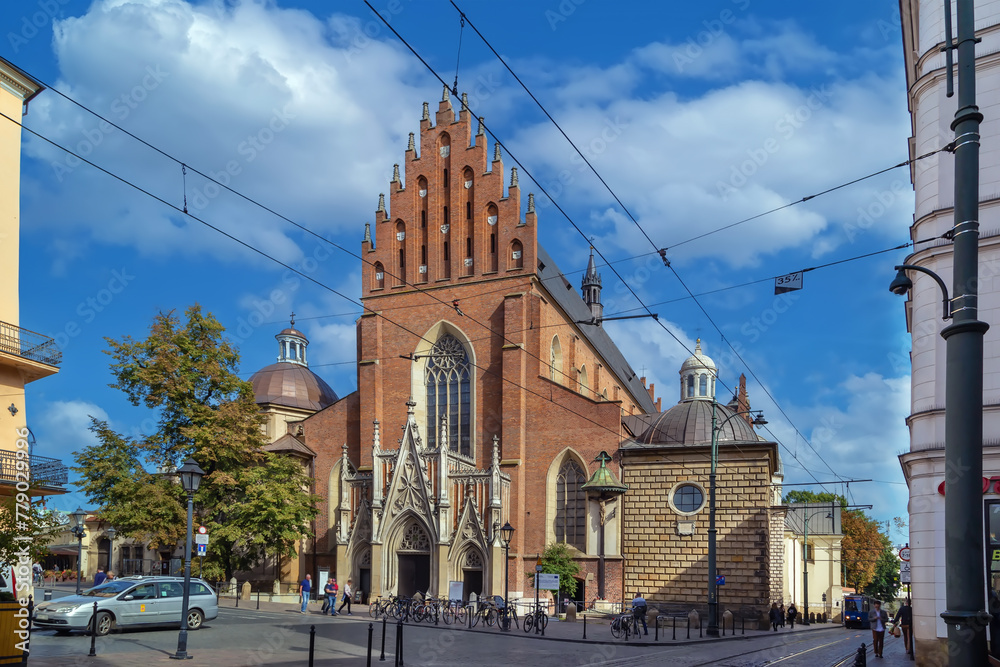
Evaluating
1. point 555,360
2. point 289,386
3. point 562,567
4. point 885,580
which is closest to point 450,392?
point 555,360

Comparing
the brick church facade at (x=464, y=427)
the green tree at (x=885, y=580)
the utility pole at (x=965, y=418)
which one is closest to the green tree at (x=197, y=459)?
the brick church facade at (x=464, y=427)

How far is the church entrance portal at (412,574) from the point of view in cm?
3694

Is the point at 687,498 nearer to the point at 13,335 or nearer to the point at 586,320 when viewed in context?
the point at 586,320

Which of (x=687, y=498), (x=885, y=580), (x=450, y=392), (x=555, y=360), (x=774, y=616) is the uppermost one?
(x=555, y=360)

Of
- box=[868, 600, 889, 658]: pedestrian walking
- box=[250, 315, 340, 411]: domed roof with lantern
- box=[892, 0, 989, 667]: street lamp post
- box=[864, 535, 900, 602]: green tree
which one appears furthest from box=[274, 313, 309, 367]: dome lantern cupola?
box=[864, 535, 900, 602]: green tree

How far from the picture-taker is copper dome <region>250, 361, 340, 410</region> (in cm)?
5234

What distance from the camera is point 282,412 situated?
52250mm

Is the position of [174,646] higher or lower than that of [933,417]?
lower

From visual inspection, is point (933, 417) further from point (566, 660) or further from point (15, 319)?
point (15, 319)

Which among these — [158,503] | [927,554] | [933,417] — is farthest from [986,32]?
[158,503]

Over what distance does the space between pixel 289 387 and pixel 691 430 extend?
25.4m

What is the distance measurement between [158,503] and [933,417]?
1076 inches

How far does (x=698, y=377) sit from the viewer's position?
177 ft

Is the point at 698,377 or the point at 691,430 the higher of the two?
the point at 698,377
